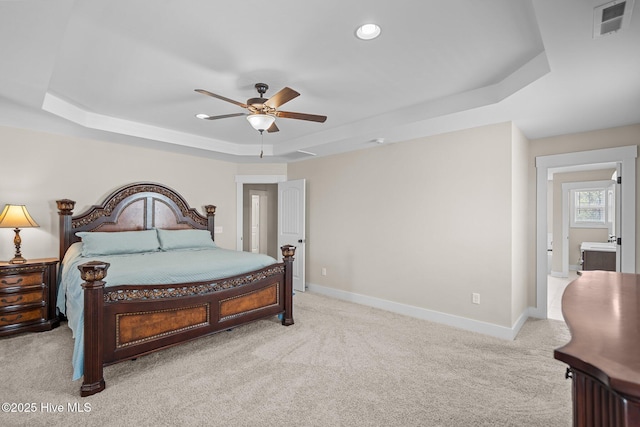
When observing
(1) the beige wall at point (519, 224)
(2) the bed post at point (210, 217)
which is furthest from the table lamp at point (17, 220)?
(1) the beige wall at point (519, 224)

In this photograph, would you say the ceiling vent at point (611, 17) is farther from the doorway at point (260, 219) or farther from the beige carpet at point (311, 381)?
the doorway at point (260, 219)

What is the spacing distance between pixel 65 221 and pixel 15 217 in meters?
0.54

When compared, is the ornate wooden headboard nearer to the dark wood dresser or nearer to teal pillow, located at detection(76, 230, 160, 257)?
teal pillow, located at detection(76, 230, 160, 257)

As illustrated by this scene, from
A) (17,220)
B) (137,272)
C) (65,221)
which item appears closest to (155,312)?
(137,272)

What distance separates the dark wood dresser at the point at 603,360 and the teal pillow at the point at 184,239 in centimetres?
431

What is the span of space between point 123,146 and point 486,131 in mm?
4831

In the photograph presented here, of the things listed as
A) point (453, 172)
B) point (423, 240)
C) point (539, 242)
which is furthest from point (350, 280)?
point (539, 242)

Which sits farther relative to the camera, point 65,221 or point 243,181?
point 243,181

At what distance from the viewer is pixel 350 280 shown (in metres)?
4.82

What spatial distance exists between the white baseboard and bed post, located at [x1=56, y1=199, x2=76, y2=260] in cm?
365

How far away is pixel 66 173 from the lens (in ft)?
13.1

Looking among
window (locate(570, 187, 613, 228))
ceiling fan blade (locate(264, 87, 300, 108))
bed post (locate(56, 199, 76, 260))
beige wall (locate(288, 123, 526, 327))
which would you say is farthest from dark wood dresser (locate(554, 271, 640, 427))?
window (locate(570, 187, 613, 228))

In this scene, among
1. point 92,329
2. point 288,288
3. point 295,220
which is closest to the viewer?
point 92,329

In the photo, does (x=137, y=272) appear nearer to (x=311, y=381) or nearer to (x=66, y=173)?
(x=311, y=381)
